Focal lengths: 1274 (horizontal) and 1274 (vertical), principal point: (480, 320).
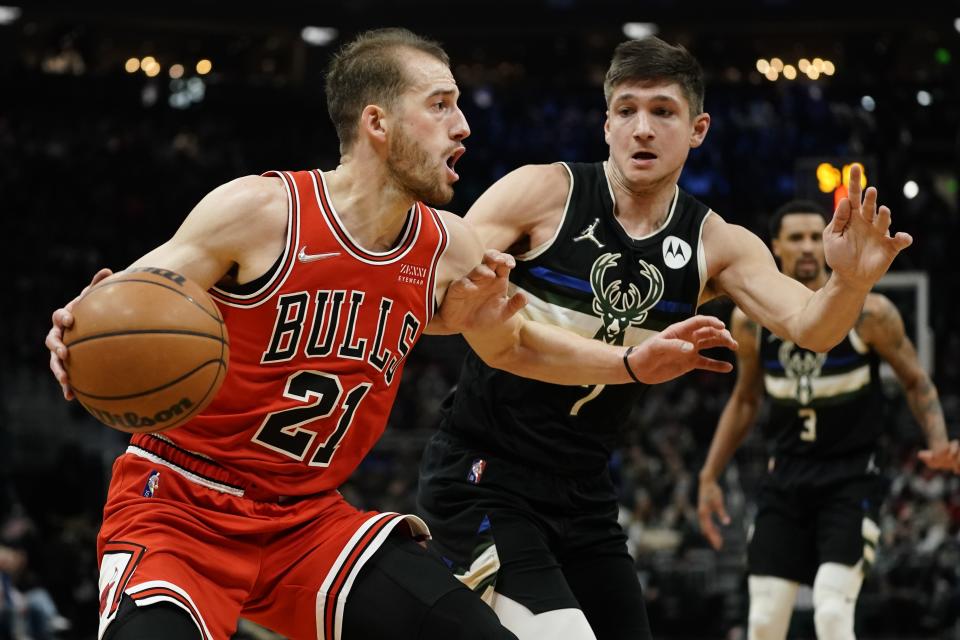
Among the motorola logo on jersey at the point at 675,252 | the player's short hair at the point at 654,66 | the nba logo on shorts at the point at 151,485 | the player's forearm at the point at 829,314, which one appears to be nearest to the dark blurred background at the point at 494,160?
the player's short hair at the point at 654,66

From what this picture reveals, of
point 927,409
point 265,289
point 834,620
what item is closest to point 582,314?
point 265,289

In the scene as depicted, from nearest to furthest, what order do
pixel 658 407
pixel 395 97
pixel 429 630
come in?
pixel 429 630, pixel 395 97, pixel 658 407

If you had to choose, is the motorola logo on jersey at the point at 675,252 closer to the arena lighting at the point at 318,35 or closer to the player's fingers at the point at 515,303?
the player's fingers at the point at 515,303

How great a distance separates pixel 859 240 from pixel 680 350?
699 millimetres

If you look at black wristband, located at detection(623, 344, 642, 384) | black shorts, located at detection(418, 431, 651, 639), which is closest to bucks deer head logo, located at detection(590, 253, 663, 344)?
black wristband, located at detection(623, 344, 642, 384)

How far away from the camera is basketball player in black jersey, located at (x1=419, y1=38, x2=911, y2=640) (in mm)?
4535

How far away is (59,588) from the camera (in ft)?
47.3

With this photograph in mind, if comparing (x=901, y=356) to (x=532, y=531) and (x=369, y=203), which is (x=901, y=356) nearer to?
(x=532, y=531)

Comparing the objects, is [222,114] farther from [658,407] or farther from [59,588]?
[59,588]

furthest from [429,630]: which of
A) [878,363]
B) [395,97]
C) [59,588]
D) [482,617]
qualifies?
[59,588]

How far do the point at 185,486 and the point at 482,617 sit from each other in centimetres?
95

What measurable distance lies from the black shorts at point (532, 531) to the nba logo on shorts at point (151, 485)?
119 centimetres

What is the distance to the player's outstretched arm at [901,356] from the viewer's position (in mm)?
7156

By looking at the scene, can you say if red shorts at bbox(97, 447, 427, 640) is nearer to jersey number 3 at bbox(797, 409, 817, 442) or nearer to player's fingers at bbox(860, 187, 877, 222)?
player's fingers at bbox(860, 187, 877, 222)
